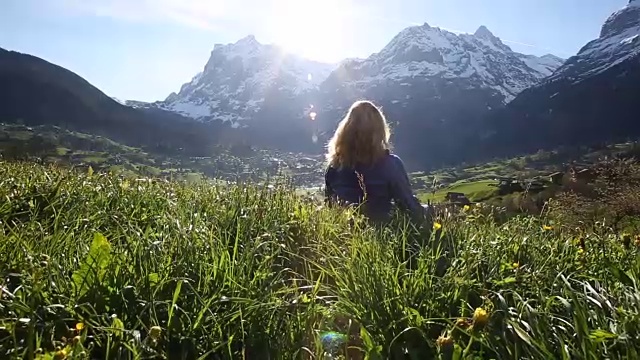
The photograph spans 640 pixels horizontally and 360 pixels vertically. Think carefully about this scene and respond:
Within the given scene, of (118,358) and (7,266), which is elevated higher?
(7,266)

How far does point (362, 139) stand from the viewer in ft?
22.5

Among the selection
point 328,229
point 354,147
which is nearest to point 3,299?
point 328,229

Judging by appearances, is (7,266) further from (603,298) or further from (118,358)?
(603,298)

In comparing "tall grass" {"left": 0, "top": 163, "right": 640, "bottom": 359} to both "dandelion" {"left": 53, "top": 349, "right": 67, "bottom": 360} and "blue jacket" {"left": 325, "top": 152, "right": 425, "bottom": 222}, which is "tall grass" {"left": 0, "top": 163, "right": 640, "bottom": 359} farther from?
"blue jacket" {"left": 325, "top": 152, "right": 425, "bottom": 222}

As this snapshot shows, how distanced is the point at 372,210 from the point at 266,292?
4004 mm

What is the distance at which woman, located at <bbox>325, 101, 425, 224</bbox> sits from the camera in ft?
21.4

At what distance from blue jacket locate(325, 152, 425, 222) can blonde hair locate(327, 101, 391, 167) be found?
0.12m

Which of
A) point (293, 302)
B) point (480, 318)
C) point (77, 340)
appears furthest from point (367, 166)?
point (77, 340)

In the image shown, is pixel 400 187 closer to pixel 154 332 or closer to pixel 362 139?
pixel 362 139

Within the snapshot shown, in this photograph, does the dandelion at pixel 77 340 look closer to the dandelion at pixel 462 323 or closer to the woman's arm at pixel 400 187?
the dandelion at pixel 462 323

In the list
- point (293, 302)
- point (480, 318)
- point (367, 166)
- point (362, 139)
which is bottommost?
point (293, 302)

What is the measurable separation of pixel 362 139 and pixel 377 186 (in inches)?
27.9

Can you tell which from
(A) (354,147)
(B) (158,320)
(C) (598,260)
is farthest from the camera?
(A) (354,147)

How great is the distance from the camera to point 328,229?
4.05 m
